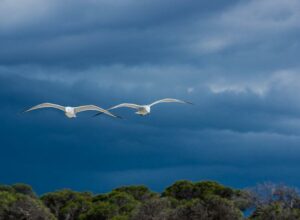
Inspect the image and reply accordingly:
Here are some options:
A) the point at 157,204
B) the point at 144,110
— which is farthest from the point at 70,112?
the point at 157,204

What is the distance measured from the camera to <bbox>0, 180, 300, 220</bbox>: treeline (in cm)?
6775

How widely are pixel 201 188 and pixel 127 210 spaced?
20.0 metres

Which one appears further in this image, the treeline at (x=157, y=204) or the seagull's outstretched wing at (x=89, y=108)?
the treeline at (x=157, y=204)

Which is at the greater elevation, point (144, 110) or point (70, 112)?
point (70, 112)

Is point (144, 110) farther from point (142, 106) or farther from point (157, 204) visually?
point (157, 204)

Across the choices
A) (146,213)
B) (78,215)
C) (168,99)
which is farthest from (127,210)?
(168,99)

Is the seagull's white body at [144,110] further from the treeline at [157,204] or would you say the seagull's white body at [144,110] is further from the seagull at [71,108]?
the treeline at [157,204]

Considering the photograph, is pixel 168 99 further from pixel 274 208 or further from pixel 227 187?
pixel 227 187

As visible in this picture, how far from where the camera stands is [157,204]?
67875 mm

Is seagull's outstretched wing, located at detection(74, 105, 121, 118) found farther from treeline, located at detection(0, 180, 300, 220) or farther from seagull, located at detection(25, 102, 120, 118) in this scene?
treeline, located at detection(0, 180, 300, 220)

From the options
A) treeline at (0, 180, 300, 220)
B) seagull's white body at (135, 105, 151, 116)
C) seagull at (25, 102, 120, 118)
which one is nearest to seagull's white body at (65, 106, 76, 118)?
seagull at (25, 102, 120, 118)

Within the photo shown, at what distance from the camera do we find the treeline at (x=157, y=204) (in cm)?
6775

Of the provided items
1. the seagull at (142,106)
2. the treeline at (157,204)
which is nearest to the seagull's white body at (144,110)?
the seagull at (142,106)

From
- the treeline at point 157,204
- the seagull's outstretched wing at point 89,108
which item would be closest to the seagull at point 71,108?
the seagull's outstretched wing at point 89,108
